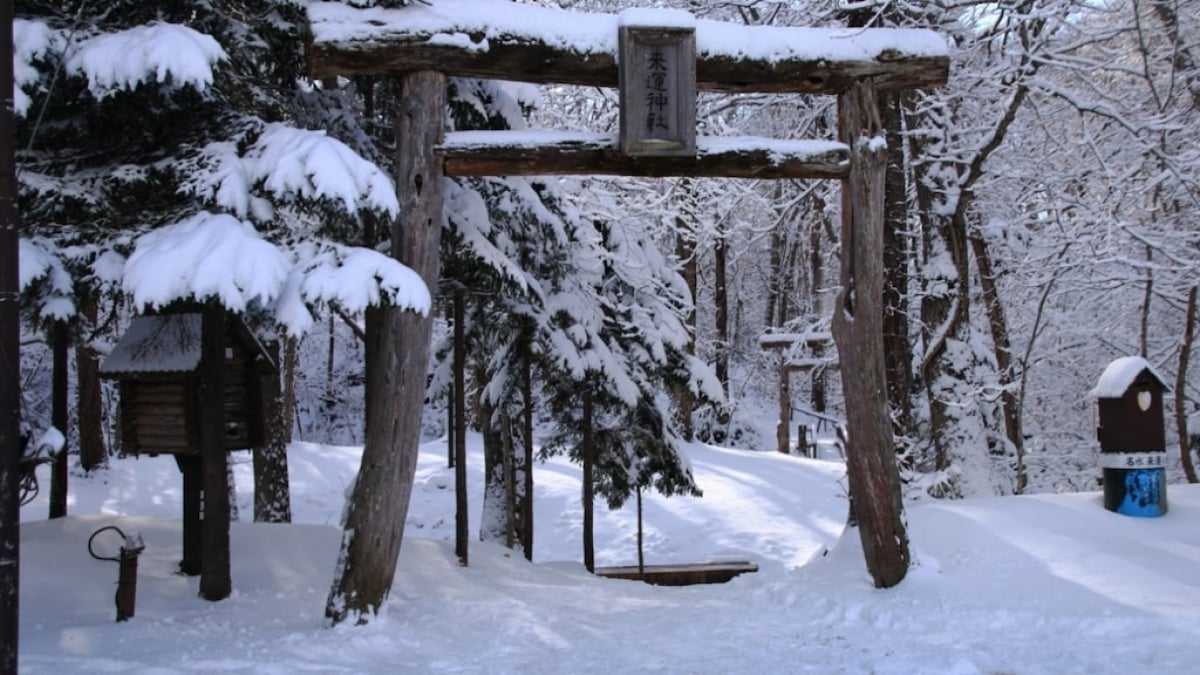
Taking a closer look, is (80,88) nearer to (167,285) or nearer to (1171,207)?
(167,285)

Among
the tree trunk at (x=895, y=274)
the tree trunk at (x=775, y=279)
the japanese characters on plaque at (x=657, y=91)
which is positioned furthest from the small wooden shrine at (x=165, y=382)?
the tree trunk at (x=775, y=279)

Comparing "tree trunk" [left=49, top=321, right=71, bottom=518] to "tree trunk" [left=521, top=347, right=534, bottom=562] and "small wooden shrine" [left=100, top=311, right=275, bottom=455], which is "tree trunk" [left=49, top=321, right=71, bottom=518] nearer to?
"small wooden shrine" [left=100, top=311, right=275, bottom=455]

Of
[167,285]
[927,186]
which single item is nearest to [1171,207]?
[927,186]

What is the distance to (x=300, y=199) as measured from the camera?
6.80 metres

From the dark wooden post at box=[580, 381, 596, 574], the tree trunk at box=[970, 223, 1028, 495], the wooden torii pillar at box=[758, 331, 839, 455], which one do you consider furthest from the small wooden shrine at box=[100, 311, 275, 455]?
the tree trunk at box=[970, 223, 1028, 495]

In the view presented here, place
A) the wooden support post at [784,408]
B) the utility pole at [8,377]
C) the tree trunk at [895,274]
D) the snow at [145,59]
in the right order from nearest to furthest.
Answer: the utility pole at [8,377] → the snow at [145,59] → the tree trunk at [895,274] → the wooden support post at [784,408]

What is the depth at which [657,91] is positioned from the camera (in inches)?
297

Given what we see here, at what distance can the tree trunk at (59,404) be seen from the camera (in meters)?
8.23

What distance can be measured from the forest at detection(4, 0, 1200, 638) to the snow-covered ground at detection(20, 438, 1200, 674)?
97 centimetres

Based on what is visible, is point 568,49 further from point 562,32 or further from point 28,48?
point 28,48

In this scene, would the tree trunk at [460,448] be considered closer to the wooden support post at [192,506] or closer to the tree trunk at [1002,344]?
the wooden support post at [192,506]

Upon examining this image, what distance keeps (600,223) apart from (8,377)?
9.77 metres

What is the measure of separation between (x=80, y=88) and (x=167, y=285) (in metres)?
2.26

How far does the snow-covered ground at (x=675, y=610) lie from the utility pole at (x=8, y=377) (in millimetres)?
1390
